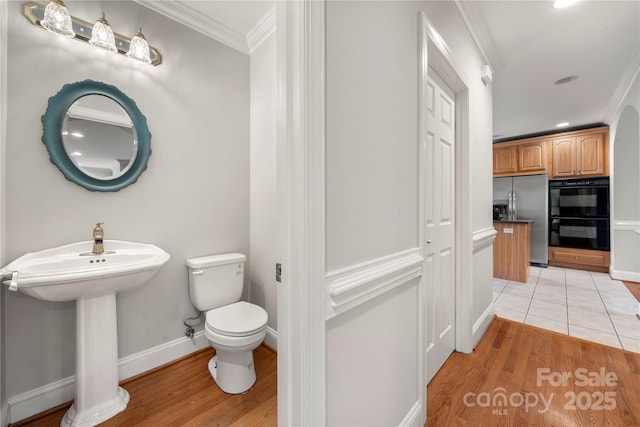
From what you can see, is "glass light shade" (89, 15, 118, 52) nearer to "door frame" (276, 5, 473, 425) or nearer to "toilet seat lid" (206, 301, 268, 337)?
"door frame" (276, 5, 473, 425)

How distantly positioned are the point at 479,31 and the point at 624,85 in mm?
2551

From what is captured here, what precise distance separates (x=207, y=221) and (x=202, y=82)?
3.53 feet

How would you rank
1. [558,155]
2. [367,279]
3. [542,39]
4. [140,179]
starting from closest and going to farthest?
[367,279] < [140,179] < [542,39] < [558,155]

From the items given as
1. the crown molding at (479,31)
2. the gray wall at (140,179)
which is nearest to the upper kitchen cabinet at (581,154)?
the crown molding at (479,31)

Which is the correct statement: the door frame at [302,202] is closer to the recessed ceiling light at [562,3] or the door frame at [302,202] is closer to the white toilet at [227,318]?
the white toilet at [227,318]

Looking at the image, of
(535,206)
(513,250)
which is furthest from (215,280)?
(535,206)

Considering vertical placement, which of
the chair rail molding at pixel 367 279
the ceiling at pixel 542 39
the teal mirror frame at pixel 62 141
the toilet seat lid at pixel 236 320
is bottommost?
the toilet seat lid at pixel 236 320

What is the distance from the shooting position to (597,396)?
1.55 meters

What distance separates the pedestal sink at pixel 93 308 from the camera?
1231 mm

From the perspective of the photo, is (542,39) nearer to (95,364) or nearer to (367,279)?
(367,279)

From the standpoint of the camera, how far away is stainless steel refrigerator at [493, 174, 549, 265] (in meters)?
4.55

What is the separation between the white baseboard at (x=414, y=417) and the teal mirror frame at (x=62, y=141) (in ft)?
6.77

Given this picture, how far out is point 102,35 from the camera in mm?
1479

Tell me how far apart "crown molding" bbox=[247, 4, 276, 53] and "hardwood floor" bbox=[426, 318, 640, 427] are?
2.78 metres
